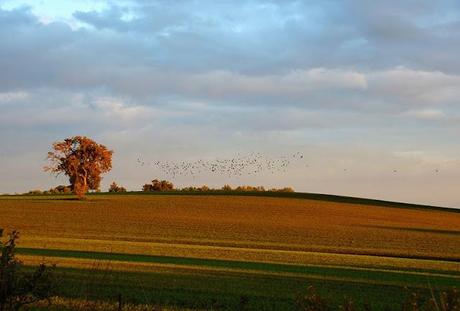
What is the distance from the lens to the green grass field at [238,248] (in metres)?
20.8

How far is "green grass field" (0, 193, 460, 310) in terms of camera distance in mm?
20812

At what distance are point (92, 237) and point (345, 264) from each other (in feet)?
77.8

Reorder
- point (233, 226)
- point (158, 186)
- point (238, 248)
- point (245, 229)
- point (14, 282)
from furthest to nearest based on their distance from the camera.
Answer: point (158, 186), point (233, 226), point (245, 229), point (238, 248), point (14, 282)

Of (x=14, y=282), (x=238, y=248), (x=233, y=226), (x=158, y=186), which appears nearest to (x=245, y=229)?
(x=233, y=226)

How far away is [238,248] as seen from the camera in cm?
4597

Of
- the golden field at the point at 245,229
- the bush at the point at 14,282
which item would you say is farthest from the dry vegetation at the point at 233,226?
the bush at the point at 14,282

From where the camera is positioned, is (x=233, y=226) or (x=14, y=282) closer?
(x=14, y=282)

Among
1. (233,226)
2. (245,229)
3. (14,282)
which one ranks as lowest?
(245,229)

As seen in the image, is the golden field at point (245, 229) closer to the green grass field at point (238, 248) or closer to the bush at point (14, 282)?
the green grass field at point (238, 248)

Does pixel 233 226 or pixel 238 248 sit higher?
pixel 233 226

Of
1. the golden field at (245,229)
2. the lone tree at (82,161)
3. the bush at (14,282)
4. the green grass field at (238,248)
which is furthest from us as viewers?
the lone tree at (82,161)

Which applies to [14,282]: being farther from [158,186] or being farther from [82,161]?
[158,186]

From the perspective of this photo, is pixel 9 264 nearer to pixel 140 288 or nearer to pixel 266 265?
pixel 140 288

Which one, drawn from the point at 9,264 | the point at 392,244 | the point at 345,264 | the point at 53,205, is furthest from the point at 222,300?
the point at 53,205
